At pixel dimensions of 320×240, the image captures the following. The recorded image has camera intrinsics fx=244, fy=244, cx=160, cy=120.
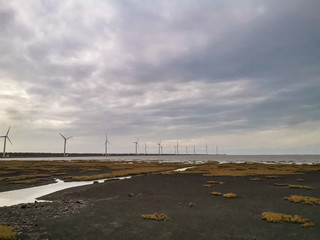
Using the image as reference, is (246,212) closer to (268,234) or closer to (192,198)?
(268,234)

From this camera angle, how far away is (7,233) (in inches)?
698

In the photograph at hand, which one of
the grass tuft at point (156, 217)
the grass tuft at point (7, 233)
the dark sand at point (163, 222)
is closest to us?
the grass tuft at point (7, 233)

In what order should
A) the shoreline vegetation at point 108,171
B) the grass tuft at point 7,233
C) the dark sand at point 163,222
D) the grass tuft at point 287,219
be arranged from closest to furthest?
the grass tuft at point 7,233 < the dark sand at point 163,222 < the grass tuft at point 287,219 < the shoreline vegetation at point 108,171

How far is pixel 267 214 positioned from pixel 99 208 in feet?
58.7

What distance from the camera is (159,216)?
23312 millimetres

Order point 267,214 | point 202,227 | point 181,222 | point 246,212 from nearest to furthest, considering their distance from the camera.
Answer: 1. point 202,227
2. point 181,222
3. point 267,214
4. point 246,212

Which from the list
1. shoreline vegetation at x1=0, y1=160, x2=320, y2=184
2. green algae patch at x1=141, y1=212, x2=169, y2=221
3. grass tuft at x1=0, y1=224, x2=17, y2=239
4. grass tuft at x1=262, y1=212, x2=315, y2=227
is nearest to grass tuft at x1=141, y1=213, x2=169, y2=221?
green algae patch at x1=141, y1=212, x2=169, y2=221

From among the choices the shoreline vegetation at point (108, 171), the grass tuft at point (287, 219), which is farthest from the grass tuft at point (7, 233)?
the shoreline vegetation at point (108, 171)

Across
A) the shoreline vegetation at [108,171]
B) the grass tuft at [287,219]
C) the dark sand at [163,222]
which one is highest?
the grass tuft at [287,219]

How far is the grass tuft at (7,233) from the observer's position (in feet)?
56.3

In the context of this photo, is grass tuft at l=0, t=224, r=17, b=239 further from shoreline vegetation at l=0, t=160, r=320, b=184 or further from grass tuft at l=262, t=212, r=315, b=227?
shoreline vegetation at l=0, t=160, r=320, b=184

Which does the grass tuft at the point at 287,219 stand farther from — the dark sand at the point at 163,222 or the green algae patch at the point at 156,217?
the green algae patch at the point at 156,217

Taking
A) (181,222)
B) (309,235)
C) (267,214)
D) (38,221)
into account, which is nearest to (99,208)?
(38,221)

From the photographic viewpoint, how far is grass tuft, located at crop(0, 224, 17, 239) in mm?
17163
